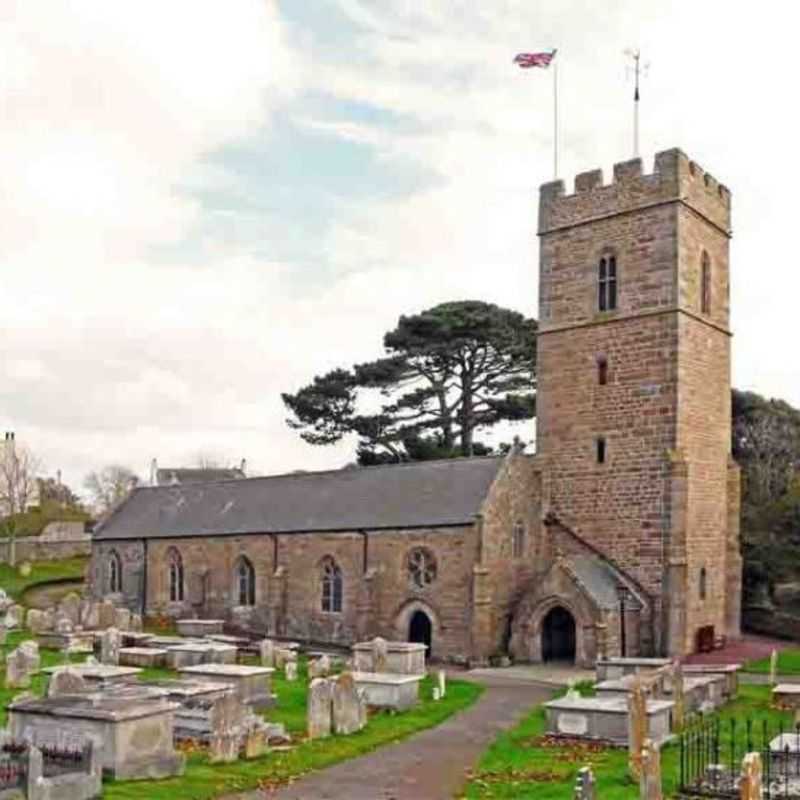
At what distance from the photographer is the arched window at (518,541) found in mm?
35519

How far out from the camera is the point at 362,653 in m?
29.2

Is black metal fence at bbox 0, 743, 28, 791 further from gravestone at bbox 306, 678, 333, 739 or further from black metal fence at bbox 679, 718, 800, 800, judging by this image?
black metal fence at bbox 679, 718, 800, 800

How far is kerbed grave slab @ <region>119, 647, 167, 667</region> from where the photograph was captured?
31156 millimetres

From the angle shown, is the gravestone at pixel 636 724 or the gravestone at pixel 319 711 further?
the gravestone at pixel 319 711

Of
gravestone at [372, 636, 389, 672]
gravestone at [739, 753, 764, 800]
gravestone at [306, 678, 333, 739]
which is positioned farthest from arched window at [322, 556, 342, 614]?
gravestone at [739, 753, 764, 800]

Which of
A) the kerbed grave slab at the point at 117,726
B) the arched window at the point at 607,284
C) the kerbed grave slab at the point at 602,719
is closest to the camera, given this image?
the kerbed grave slab at the point at 117,726

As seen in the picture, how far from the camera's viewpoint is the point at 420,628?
36.0m

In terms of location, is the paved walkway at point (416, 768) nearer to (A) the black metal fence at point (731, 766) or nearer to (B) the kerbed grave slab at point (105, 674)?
(A) the black metal fence at point (731, 766)

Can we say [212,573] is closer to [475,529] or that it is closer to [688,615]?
[475,529]

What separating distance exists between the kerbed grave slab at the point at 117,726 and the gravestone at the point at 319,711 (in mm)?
3269

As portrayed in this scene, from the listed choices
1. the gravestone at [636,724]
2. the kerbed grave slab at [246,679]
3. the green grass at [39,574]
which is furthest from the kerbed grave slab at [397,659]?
the green grass at [39,574]

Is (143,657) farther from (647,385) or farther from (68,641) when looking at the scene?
(647,385)

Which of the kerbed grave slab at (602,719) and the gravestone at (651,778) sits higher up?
the gravestone at (651,778)

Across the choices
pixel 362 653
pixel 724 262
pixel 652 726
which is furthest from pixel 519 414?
pixel 652 726
